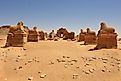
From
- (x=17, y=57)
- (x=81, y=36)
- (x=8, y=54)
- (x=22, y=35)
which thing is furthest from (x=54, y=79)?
(x=81, y=36)

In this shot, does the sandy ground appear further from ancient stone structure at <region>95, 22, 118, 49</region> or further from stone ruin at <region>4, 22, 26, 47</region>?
stone ruin at <region>4, 22, 26, 47</region>

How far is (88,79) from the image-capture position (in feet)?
43.4

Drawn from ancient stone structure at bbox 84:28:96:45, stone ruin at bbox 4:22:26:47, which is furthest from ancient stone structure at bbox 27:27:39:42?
ancient stone structure at bbox 84:28:96:45

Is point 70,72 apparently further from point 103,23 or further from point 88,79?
point 103,23

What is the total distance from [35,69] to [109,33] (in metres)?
9.54

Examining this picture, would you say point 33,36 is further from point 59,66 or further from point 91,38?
point 59,66

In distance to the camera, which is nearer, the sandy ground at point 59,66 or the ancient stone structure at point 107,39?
the sandy ground at point 59,66

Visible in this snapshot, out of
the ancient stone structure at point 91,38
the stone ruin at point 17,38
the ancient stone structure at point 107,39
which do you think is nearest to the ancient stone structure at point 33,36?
the stone ruin at point 17,38

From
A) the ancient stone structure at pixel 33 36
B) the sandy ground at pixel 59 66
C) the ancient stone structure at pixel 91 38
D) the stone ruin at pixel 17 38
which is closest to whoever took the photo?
the sandy ground at pixel 59 66

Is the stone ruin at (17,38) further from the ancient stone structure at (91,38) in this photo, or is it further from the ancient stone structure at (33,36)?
the ancient stone structure at (91,38)

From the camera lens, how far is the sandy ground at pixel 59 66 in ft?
44.5

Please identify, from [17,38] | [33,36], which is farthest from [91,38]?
[17,38]

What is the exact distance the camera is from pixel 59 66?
15.0 meters

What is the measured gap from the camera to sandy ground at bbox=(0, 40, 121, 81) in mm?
13578
